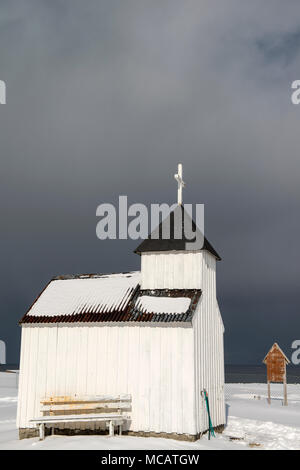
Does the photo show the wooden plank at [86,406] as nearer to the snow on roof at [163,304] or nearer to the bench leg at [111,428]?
the bench leg at [111,428]

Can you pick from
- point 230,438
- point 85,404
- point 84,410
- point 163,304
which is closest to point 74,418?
point 85,404

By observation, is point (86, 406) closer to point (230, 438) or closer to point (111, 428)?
point (111, 428)

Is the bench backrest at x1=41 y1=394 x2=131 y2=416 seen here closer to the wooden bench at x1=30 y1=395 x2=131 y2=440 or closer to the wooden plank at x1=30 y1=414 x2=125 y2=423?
the wooden bench at x1=30 y1=395 x2=131 y2=440

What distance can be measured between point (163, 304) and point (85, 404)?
4479mm

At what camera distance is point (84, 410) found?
17719mm

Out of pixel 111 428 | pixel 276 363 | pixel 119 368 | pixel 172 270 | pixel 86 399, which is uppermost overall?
pixel 172 270

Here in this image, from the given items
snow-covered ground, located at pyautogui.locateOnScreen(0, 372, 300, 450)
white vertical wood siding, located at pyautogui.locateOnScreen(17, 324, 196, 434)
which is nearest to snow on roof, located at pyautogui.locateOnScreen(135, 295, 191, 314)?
white vertical wood siding, located at pyautogui.locateOnScreen(17, 324, 196, 434)

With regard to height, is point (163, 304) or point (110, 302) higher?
point (110, 302)

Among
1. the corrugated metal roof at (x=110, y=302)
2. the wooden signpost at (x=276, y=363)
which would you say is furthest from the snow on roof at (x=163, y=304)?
the wooden signpost at (x=276, y=363)

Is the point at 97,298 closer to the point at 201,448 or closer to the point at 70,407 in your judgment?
the point at 70,407

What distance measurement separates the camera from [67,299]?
19.9 metres

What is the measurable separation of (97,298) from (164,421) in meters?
5.32

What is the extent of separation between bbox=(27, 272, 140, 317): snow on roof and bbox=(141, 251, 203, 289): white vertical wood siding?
2.96ft

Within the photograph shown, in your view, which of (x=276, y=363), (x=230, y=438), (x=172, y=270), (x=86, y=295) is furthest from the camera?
(x=276, y=363)
